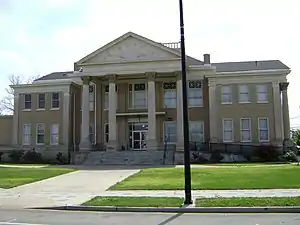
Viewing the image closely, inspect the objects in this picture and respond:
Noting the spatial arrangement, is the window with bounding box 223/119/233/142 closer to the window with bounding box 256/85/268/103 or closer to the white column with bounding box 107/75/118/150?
the window with bounding box 256/85/268/103

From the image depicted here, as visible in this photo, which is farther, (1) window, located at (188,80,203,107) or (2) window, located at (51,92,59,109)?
(2) window, located at (51,92,59,109)

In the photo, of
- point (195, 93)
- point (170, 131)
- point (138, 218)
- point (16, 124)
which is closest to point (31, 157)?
point (16, 124)

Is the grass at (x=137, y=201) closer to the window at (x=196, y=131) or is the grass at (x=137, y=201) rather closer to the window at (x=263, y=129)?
the window at (x=196, y=131)

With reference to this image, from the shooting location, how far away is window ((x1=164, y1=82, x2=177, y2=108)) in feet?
138

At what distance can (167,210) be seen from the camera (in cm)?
1196

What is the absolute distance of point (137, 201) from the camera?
44.1 feet

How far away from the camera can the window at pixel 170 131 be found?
41562 millimetres

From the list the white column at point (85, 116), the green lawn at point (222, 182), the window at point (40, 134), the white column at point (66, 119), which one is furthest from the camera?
the window at point (40, 134)

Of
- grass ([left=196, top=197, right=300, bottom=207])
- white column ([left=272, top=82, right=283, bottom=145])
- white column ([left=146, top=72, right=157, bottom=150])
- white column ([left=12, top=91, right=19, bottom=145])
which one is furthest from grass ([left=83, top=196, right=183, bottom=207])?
white column ([left=12, top=91, right=19, bottom=145])

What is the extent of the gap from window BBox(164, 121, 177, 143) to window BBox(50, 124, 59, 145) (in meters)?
11.8

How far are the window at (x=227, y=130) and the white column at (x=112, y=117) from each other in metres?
10.6

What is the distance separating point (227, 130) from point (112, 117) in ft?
36.9

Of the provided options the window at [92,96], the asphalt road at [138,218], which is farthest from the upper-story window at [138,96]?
the asphalt road at [138,218]

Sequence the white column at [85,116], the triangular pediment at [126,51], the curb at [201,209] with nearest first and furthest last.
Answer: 1. the curb at [201,209]
2. the triangular pediment at [126,51]
3. the white column at [85,116]
